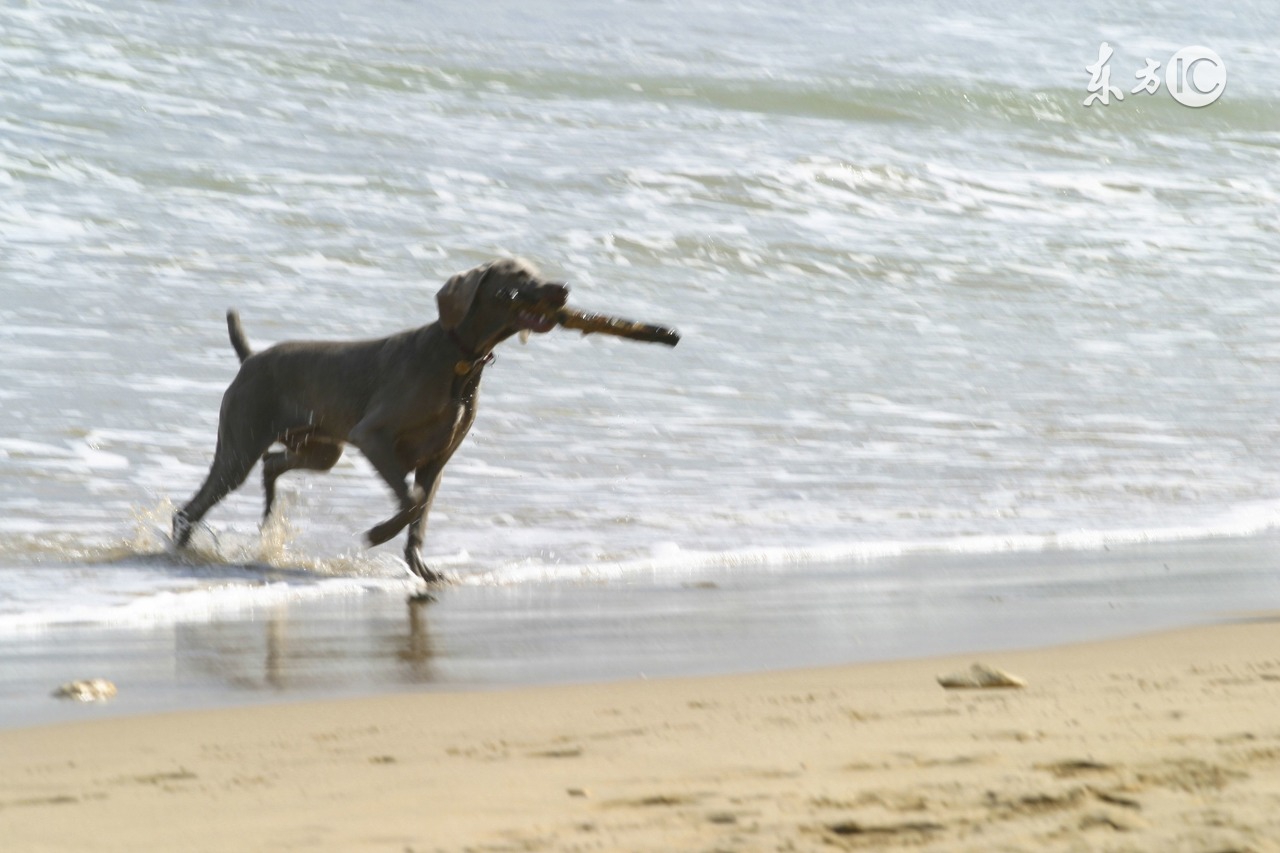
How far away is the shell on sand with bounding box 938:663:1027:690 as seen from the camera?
390 centimetres

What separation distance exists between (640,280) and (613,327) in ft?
18.6

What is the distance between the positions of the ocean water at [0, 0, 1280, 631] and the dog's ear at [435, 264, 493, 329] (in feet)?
2.84

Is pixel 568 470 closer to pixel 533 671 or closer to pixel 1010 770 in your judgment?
pixel 533 671

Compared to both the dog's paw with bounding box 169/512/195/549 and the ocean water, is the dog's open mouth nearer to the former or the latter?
the ocean water

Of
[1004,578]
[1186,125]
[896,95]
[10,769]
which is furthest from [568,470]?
[1186,125]

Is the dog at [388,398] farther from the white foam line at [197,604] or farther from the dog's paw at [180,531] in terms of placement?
the white foam line at [197,604]

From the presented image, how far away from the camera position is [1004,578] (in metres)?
5.86

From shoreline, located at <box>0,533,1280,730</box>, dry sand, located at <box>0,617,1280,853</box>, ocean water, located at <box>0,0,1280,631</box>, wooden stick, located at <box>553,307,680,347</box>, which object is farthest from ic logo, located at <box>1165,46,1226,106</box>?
dry sand, located at <box>0,617,1280,853</box>

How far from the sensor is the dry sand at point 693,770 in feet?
8.89

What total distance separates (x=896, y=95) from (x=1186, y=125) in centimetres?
382

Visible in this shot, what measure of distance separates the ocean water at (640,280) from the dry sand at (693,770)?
171 cm

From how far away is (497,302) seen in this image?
599 cm

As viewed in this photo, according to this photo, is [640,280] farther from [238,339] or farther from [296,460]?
[296,460]

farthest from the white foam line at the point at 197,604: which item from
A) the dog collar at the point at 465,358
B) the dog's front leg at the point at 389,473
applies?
the dog collar at the point at 465,358
